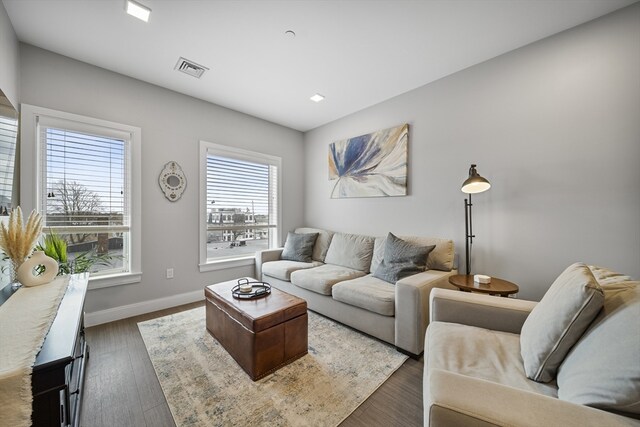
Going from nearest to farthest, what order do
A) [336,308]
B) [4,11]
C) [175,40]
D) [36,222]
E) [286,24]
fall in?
1. [36,222]
2. [4,11]
3. [286,24]
4. [175,40]
5. [336,308]

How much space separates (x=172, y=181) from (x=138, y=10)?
173 centimetres

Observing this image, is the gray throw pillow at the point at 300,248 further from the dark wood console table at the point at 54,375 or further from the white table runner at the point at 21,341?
the dark wood console table at the point at 54,375

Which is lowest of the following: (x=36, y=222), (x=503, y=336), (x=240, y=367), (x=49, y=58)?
(x=240, y=367)

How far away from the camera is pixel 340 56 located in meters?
2.40

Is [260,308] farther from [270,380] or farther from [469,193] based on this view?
[469,193]

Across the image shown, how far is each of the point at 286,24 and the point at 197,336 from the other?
2883 millimetres

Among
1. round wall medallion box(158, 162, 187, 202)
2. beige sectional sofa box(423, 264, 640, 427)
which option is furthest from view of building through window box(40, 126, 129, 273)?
beige sectional sofa box(423, 264, 640, 427)

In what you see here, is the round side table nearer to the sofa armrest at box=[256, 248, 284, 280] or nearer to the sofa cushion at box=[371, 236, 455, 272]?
the sofa cushion at box=[371, 236, 455, 272]

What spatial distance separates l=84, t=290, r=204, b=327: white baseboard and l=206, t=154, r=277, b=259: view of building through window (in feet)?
1.86

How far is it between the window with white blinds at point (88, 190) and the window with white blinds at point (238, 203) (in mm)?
873

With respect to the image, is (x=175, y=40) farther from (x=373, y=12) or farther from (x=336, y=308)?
(x=336, y=308)

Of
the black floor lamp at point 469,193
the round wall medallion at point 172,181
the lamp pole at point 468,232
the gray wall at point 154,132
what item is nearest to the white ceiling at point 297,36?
the gray wall at point 154,132

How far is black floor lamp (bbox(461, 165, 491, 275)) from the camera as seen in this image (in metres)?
2.14

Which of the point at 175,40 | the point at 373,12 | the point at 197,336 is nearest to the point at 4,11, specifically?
the point at 175,40
